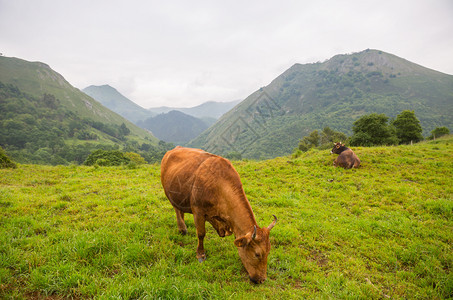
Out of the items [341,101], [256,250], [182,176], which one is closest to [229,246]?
[256,250]

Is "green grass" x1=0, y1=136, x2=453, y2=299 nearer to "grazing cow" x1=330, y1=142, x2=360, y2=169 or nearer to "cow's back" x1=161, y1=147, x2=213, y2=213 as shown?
"cow's back" x1=161, y1=147, x2=213, y2=213

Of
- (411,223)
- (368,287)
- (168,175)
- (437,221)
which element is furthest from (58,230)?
(437,221)

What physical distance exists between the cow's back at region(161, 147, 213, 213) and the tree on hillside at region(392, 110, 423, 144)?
137 ft

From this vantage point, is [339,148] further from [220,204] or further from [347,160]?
[220,204]

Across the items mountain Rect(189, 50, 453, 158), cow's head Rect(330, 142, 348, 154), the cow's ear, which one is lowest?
the cow's ear

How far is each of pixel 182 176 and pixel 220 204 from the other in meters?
1.32

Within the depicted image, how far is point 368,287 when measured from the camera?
3.86 metres

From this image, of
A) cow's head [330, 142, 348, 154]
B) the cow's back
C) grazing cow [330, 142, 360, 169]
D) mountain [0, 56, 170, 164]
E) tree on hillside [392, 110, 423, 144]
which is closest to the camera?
the cow's back

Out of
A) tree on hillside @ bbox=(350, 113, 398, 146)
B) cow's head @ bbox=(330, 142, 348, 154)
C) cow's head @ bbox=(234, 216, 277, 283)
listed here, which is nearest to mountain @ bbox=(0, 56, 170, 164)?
tree on hillside @ bbox=(350, 113, 398, 146)

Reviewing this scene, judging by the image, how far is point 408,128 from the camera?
33.1 m

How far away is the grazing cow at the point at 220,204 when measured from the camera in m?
3.88

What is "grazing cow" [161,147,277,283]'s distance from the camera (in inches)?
153

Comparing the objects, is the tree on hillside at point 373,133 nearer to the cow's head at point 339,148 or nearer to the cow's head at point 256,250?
the cow's head at point 339,148

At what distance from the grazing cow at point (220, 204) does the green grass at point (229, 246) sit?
590 mm
